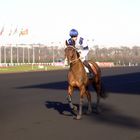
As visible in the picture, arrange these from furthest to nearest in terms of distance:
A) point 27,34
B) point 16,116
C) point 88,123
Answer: point 27,34
point 16,116
point 88,123

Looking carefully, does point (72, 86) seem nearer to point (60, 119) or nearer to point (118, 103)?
point (60, 119)

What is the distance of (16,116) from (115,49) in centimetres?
17384

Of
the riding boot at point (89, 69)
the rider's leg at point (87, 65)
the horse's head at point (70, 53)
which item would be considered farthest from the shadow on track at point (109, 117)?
the horse's head at point (70, 53)

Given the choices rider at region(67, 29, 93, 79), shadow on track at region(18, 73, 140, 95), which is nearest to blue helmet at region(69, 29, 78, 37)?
rider at region(67, 29, 93, 79)

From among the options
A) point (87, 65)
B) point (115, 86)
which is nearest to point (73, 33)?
point (87, 65)

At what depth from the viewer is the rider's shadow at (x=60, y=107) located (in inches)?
591

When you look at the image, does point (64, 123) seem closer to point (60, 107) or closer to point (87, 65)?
point (87, 65)

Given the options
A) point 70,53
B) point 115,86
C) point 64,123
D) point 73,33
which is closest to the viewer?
point 64,123

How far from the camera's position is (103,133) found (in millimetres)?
10836

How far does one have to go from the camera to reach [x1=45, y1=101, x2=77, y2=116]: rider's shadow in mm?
15023

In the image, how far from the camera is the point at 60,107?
16875mm

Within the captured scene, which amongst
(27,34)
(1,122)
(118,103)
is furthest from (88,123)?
(27,34)

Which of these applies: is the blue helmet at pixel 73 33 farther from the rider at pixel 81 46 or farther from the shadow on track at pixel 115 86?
the shadow on track at pixel 115 86

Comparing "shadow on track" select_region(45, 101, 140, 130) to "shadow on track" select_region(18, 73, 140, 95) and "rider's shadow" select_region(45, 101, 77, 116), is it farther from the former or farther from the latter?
"shadow on track" select_region(18, 73, 140, 95)
